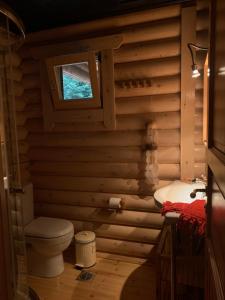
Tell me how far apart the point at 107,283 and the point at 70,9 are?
2.62 metres

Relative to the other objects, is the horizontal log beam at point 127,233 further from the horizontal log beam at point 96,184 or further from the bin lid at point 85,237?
the horizontal log beam at point 96,184

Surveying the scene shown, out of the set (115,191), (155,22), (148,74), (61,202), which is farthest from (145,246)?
(155,22)

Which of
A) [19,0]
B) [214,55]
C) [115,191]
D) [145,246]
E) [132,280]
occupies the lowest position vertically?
[132,280]

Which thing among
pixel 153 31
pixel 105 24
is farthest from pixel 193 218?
pixel 105 24

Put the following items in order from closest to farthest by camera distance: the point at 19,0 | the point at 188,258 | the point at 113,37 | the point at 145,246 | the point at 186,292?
the point at 188,258, the point at 186,292, the point at 19,0, the point at 113,37, the point at 145,246

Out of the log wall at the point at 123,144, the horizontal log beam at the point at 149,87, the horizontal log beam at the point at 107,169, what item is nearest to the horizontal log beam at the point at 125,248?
the log wall at the point at 123,144

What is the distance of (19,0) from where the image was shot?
2240 millimetres

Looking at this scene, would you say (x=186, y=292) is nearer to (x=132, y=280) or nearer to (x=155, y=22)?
(x=132, y=280)

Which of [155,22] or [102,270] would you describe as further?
[102,270]

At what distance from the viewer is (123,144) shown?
8.51 feet

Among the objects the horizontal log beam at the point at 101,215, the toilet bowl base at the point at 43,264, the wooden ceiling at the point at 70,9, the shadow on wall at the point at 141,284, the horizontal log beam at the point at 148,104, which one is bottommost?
the shadow on wall at the point at 141,284

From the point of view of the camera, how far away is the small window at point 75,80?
2.50 metres

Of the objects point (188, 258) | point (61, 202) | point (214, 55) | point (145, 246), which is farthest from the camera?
point (61, 202)

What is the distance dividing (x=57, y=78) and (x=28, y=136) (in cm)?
78
